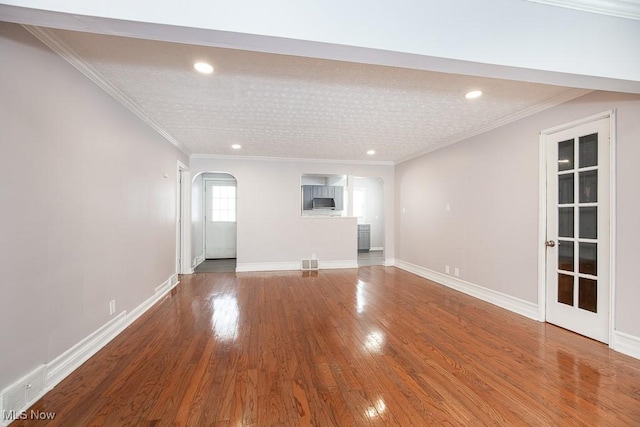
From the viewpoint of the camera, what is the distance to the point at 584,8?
1.77 m

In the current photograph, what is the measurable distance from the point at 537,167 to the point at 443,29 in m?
2.41

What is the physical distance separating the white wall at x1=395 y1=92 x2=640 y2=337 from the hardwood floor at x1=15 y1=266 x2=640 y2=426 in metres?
0.57

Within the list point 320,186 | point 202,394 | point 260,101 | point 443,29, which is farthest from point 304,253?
point 443,29

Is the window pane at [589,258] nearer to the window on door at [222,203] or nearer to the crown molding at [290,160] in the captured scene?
the crown molding at [290,160]

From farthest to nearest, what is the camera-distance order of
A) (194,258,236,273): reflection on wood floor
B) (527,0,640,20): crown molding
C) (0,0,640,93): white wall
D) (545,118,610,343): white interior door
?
(194,258,236,273): reflection on wood floor
(545,118,610,343): white interior door
(527,0,640,20): crown molding
(0,0,640,93): white wall

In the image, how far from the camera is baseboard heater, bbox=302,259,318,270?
5935 millimetres

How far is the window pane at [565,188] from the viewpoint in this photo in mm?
2824

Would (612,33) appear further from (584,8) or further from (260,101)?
(260,101)

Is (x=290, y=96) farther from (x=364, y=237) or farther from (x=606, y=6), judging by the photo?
(x=364, y=237)

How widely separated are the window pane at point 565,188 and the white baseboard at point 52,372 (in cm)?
480

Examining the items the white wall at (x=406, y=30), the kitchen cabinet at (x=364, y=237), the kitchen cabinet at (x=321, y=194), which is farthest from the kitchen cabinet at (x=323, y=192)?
the white wall at (x=406, y=30)

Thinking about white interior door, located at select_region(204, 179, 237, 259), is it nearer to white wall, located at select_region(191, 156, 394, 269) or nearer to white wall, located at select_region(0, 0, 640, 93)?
white wall, located at select_region(191, 156, 394, 269)

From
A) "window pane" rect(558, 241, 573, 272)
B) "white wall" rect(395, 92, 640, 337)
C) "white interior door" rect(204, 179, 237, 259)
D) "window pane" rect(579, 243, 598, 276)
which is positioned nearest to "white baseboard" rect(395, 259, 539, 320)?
"white wall" rect(395, 92, 640, 337)

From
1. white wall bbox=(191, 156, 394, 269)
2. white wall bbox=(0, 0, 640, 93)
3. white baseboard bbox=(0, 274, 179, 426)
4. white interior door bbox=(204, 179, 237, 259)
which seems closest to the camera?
white wall bbox=(0, 0, 640, 93)
